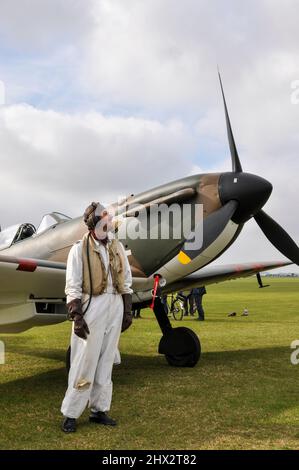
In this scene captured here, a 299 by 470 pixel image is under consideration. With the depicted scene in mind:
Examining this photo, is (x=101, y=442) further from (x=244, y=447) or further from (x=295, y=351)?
(x=295, y=351)

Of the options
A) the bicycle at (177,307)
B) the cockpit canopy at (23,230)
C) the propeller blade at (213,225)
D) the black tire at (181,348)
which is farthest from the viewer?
the bicycle at (177,307)

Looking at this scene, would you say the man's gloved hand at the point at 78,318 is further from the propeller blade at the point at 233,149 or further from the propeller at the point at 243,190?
the propeller blade at the point at 233,149

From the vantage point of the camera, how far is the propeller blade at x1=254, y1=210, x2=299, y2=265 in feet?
24.2

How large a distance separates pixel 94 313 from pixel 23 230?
455 cm

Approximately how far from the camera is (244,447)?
347 centimetres

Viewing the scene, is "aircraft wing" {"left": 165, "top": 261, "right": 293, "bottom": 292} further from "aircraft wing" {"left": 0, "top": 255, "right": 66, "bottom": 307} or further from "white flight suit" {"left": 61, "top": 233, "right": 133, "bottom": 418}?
"white flight suit" {"left": 61, "top": 233, "right": 133, "bottom": 418}

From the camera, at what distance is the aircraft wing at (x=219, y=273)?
7.83 meters

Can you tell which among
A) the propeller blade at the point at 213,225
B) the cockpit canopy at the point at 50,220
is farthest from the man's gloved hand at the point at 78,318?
the cockpit canopy at the point at 50,220

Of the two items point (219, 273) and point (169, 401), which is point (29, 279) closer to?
point (169, 401)

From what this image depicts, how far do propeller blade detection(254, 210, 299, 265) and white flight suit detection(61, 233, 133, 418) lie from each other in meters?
3.81

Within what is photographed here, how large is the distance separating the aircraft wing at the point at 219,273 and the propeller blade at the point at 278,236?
1350 millimetres

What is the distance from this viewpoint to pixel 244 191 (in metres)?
5.97
